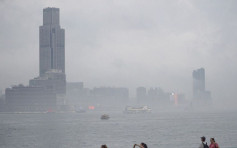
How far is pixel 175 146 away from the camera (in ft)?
302

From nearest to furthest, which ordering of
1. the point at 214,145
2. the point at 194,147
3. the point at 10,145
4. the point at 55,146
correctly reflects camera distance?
1. the point at 214,145
2. the point at 194,147
3. the point at 55,146
4. the point at 10,145

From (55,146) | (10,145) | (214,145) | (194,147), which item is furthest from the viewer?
(10,145)

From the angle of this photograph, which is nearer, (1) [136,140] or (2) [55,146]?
(2) [55,146]

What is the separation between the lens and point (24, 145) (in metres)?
102

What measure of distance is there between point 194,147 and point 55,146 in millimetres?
29101

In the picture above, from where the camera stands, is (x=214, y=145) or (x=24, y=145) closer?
(x=214, y=145)

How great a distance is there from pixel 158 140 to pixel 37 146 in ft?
90.6

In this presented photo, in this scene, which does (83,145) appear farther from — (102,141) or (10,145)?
(10,145)

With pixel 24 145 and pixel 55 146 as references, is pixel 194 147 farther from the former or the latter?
pixel 24 145

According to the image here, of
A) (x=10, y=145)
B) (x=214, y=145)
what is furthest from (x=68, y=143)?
(x=214, y=145)

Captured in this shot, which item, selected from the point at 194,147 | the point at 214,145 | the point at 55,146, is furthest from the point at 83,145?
the point at 214,145

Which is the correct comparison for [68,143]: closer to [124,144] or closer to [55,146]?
[55,146]

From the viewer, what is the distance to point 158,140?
107 meters

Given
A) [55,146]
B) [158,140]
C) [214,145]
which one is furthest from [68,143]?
[214,145]
